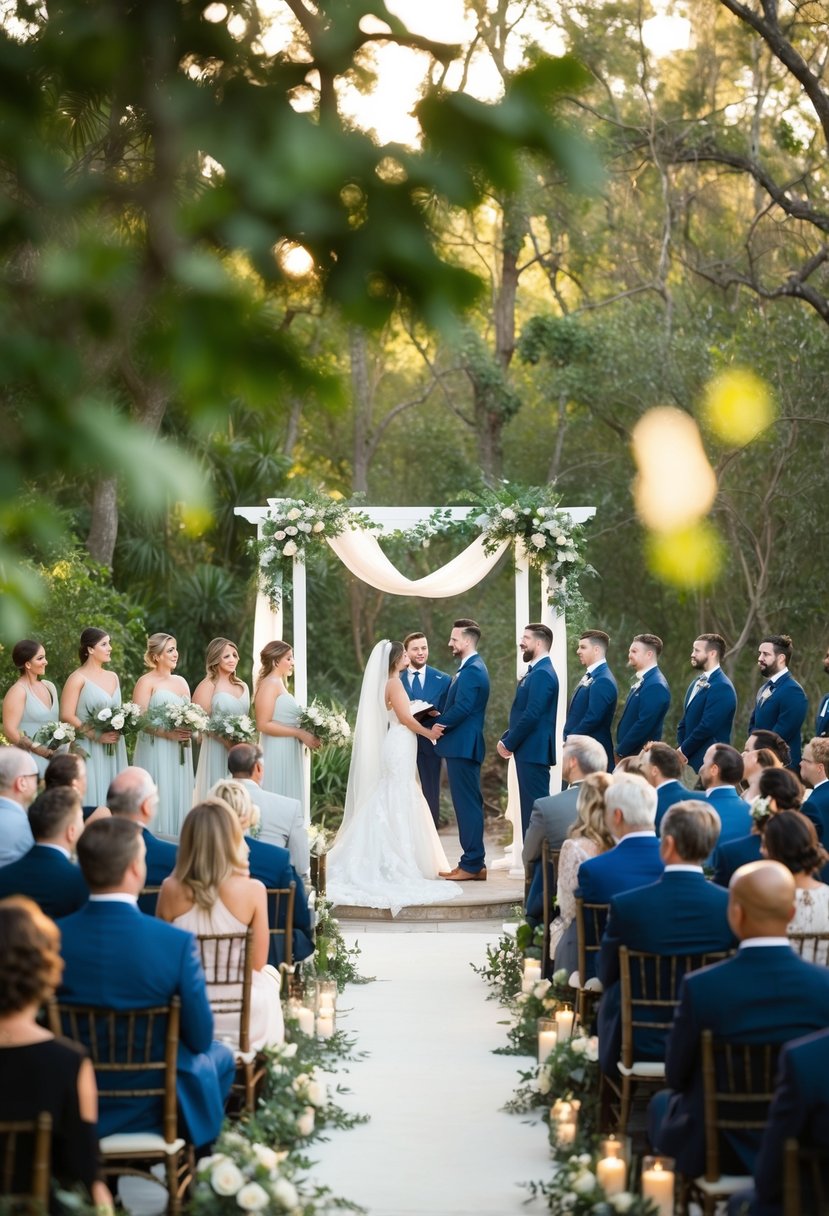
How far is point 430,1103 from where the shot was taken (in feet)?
20.0

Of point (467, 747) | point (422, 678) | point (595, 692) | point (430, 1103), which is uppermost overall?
point (422, 678)

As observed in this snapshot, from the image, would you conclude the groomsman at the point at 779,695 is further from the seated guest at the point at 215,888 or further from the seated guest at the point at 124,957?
the seated guest at the point at 124,957

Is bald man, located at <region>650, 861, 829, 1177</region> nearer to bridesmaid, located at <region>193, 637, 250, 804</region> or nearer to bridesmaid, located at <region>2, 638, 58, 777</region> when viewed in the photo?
bridesmaid, located at <region>2, 638, 58, 777</region>

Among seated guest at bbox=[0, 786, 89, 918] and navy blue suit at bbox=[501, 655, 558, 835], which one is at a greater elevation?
navy blue suit at bbox=[501, 655, 558, 835]

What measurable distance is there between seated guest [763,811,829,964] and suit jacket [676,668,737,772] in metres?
5.21

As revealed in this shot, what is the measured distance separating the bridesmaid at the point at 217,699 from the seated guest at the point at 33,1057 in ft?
22.1

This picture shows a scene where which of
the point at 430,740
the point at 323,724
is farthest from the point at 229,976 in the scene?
the point at 430,740

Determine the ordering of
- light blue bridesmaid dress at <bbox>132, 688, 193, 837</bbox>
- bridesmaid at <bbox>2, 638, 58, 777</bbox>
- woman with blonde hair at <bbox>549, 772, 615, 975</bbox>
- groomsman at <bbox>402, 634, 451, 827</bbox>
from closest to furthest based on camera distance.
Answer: woman with blonde hair at <bbox>549, 772, 615, 975</bbox>
bridesmaid at <bbox>2, 638, 58, 777</bbox>
light blue bridesmaid dress at <bbox>132, 688, 193, 837</bbox>
groomsman at <bbox>402, 634, 451, 827</bbox>

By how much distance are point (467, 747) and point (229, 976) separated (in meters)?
5.88

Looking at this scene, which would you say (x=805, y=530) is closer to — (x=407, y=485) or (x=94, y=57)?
(x=407, y=485)

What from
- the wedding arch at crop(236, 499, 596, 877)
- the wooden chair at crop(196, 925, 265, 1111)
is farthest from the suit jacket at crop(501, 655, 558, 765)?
the wooden chair at crop(196, 925, 265, 1111)

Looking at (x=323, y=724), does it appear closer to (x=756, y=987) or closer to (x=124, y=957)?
(x=124, y=957)

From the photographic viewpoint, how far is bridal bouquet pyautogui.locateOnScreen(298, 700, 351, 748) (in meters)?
10.6

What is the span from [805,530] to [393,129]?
615 inches
